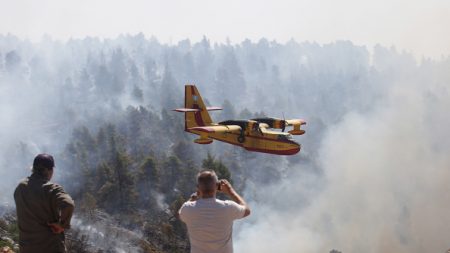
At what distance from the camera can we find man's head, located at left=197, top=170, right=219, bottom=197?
20.1 feet

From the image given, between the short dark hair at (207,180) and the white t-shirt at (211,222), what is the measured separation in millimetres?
175

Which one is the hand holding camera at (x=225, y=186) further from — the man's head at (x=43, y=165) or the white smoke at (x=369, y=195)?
the white smoke at (x=369, y=195)

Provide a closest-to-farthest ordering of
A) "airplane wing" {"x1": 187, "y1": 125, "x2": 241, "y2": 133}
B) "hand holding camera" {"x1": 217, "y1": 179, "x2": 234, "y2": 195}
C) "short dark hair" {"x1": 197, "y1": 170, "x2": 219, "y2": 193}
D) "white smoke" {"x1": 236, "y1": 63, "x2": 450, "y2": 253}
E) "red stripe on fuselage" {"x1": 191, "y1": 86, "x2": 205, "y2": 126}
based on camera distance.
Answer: "short dark hair" {"x1": 197, "y1": 170, "x2": 219, "y2": 193} < "hand holding camera" {"x1": 217, "y1": 179, "x2": 234, "y2": 195} < "airplane wing" {"x1": 187, "y1": 125, "x2": 241, "y2": 133} < "red stripe on fuselage" {"x1": 191, "y1": 86, "x2": 205, "y2": 126} < "white smoke" {"x1": 236, "y1": 63, "x2": 450, "y2": 253}

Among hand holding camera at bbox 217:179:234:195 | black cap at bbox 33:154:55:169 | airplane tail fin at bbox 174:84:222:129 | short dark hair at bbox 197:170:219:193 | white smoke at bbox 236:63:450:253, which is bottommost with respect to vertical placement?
white smoke at bbox 236:63:450:253

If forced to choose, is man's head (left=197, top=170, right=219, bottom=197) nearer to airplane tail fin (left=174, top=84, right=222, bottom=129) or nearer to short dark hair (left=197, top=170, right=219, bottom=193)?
short dark hair (left=197, top=170, right=219, bottom=193)

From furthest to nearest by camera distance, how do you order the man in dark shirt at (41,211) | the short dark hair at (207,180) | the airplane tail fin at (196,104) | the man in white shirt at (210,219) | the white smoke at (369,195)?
1. the white smoke at (369,195)
2. the airplane tail fin at (196,104)
3. the man in dark shirt at (41,211)
4. the man in white shirt at (210,219)
5. the short dark hair at (207,180)

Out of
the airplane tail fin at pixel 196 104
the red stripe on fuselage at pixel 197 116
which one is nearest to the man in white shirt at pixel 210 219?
the airplane tail fin at pixel 196 104

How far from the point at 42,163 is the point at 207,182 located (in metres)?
2.33

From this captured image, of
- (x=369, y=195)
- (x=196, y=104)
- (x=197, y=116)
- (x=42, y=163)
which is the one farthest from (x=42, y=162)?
(x=369, y=195)

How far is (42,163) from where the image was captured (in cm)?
681

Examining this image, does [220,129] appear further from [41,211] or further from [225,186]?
[225,186]

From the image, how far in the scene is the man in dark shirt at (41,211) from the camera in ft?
22.2

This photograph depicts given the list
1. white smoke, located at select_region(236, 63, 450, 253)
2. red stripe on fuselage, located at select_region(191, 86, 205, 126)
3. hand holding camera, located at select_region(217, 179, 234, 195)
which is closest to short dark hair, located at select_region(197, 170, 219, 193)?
hand holding camera, located at select_region(217, 179, 234, 195)

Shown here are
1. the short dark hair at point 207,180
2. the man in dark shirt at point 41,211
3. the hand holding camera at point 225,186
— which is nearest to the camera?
the short dark hair at point 207,180
